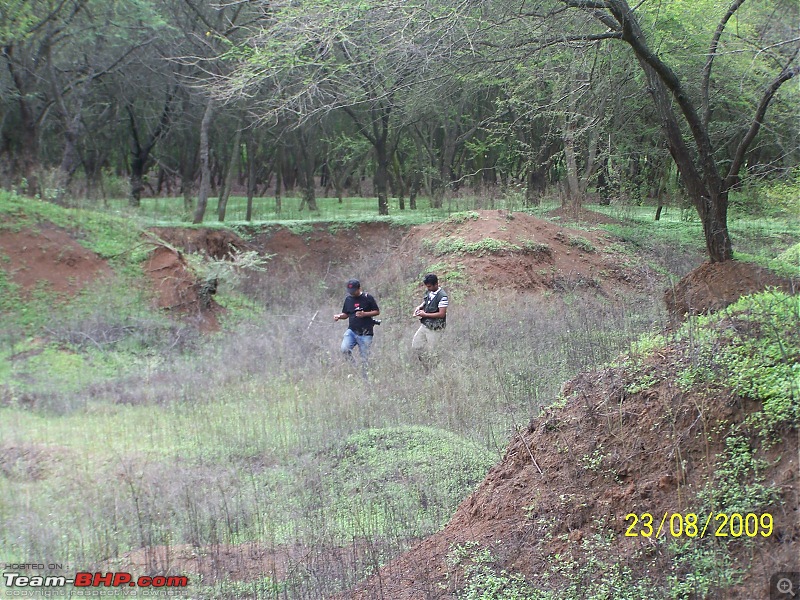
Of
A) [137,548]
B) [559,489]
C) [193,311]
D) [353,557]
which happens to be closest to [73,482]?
[137,548]

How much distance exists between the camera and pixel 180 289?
701 inches

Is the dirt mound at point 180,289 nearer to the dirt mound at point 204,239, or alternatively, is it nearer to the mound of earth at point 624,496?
the dirt mound at point 204,239

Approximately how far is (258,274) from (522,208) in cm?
887

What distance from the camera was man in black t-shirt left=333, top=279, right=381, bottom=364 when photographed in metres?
11.1

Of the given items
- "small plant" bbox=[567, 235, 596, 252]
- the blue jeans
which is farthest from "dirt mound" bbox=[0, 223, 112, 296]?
"small plant" bbox=[567, 235, 596, 252]

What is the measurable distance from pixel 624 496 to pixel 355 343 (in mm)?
7259

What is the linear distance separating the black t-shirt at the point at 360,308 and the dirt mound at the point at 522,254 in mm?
6211

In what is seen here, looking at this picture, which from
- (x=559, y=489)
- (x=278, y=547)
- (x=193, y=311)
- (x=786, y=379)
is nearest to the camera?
(x=786, y=379)

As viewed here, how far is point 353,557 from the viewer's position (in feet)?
17.2

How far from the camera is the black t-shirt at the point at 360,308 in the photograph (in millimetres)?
11203

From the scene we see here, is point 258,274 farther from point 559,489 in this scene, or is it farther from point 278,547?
point 559,489

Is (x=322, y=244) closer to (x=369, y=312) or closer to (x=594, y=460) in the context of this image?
(x=369, y=312)

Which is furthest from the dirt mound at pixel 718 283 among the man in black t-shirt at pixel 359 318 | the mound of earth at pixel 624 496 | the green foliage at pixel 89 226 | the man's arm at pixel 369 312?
the green foliage at pixel 89 226
